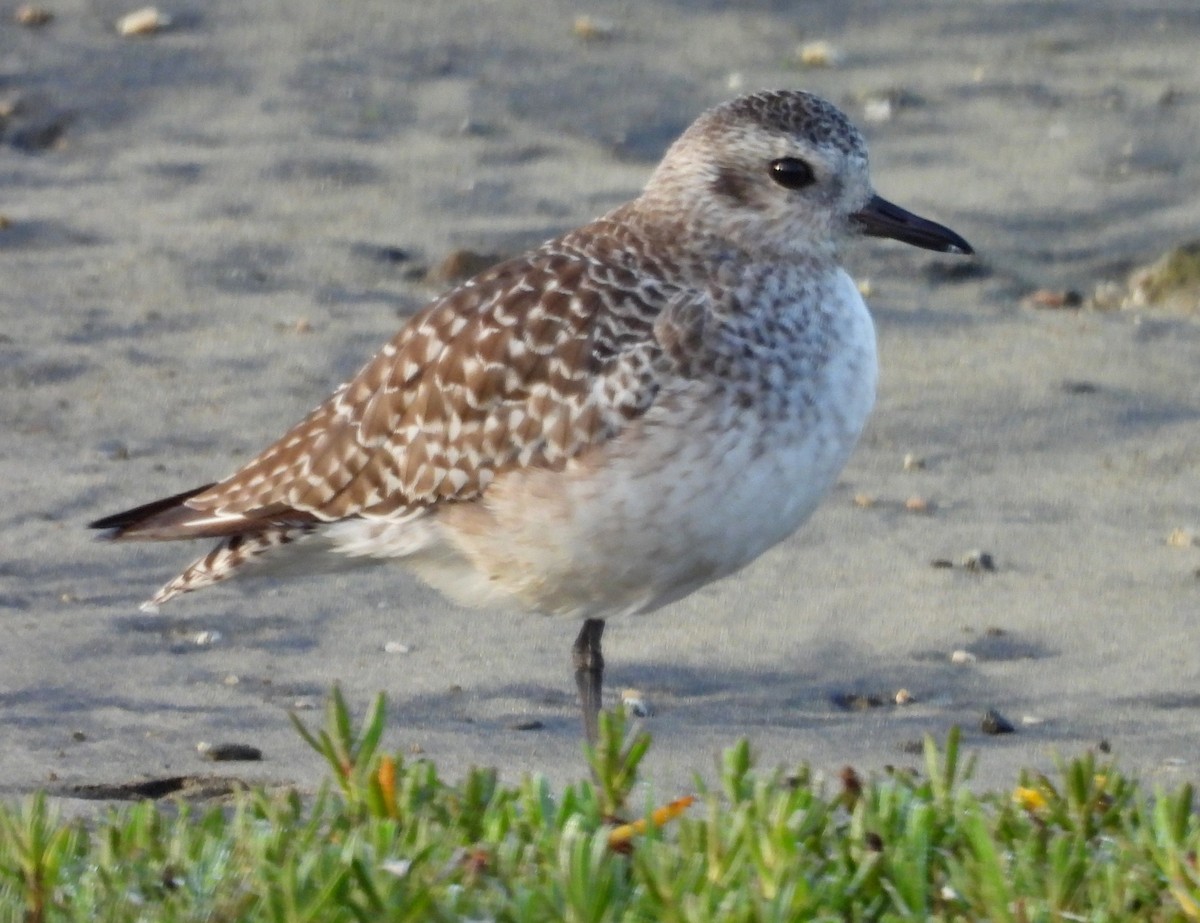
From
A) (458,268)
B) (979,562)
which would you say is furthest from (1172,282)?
(458,268)

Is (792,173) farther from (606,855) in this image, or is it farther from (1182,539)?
(606,855)

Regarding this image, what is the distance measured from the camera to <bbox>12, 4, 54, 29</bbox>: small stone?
11633mm

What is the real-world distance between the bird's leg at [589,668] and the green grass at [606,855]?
1.59 meters

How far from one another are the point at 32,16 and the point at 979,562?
6.25 metres

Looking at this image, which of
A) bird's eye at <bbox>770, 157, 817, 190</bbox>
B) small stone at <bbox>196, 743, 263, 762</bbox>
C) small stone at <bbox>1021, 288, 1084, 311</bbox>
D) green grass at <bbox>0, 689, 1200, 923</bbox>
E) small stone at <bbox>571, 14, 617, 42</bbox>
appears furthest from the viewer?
small stone at <bbox>571, 14, 617, 42</bbox>

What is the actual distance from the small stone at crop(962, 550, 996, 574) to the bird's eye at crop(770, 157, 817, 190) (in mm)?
1782

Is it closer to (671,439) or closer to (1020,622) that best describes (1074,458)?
(1020,622)

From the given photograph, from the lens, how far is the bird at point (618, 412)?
5.75 m

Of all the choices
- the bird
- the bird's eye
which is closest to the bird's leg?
the bird

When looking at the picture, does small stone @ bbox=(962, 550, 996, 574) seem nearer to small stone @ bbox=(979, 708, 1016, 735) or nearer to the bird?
small stone @ bbox=(979, 708, 1016, 735)

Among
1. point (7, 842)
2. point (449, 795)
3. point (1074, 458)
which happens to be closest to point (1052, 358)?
point (1074, 458)

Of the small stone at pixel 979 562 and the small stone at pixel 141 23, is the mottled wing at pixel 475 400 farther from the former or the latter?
the small stone at pixel 141 23

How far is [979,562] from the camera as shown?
765cm

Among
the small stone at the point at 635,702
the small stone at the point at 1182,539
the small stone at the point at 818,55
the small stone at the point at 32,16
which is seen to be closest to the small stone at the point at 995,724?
the small stone at the point at 635,702
